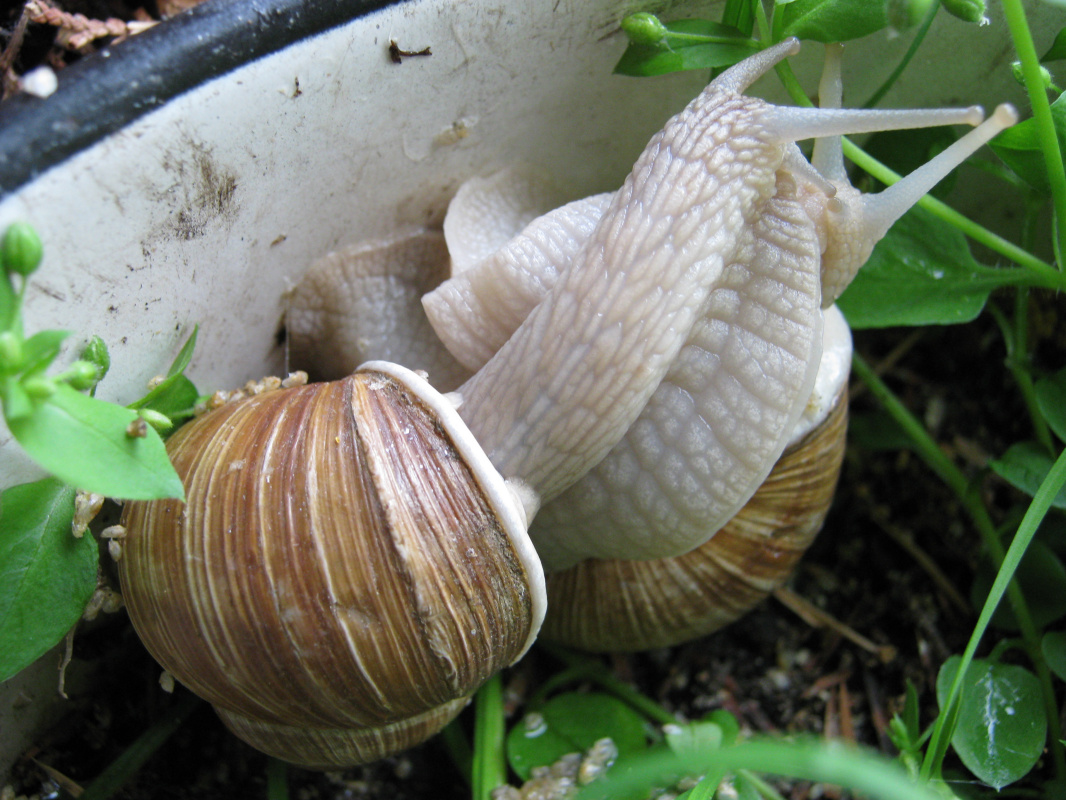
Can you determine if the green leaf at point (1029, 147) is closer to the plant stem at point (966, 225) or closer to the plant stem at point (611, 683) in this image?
the plant stem at point (966, 225)

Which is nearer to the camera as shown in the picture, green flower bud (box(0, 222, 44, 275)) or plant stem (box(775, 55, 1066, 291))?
green flower bud (box(0, 222, 44, 275))

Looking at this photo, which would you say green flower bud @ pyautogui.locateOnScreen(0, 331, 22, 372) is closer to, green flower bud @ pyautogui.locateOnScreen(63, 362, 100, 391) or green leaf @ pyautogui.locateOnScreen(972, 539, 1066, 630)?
green flower bud @ pyautogui.locateOnScreen(63, 362, 100, 391)

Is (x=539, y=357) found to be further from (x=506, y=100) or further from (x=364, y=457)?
(x=506, y=100)

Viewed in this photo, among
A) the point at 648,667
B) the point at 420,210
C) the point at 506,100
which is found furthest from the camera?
the point at 648,667

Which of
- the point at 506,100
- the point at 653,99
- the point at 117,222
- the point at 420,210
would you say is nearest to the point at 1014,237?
the point at 653,99

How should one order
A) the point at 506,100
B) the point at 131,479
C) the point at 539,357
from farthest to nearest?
the point at 506,100 < the point at 539,357 < the point at 131,479

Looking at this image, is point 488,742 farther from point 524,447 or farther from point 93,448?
point 93,448

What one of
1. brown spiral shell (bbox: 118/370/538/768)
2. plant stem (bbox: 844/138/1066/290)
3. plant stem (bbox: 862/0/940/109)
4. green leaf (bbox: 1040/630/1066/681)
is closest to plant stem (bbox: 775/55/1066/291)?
plant stem (bbox: 844/138/1066/290)

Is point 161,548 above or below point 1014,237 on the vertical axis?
above

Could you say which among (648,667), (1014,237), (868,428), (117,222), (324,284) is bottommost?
(648,667)
